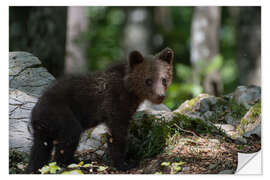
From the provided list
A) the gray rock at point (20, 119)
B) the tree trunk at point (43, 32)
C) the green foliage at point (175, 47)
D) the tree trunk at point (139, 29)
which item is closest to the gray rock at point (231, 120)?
the green foliage at point (175, 47)

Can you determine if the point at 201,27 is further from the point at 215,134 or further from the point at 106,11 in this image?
the point at 106,11

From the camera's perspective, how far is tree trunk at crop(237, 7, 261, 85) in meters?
12.9

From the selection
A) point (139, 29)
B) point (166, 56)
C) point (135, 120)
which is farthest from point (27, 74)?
point (139, 29)

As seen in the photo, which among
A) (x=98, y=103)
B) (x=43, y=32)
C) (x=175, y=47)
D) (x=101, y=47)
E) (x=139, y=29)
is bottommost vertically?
(x=98, y=103)

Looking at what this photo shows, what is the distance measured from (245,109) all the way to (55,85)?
4.20 m

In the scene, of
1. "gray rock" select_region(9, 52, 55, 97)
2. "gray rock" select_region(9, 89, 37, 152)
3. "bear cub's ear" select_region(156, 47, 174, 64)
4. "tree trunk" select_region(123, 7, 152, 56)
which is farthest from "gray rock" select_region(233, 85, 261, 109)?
"tree trunk" select_region(123, 7, 152, 56)

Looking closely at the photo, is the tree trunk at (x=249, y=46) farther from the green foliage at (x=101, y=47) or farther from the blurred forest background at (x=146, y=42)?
the green foliage at (x=101, y=47)

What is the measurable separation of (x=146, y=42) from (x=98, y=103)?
879 cm

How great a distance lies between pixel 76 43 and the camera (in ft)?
55.0

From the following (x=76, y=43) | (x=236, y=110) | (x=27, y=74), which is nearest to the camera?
(x=27, y=74)

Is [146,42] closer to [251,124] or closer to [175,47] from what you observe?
[175,47]

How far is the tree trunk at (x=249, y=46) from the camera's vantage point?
1293cm

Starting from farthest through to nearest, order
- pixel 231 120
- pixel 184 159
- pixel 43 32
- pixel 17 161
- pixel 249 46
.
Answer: pixel 249 46
pixel 43 32
pixel 231 120
pixel 17 161
pixel 184 159

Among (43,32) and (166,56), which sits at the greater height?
(43,32)
